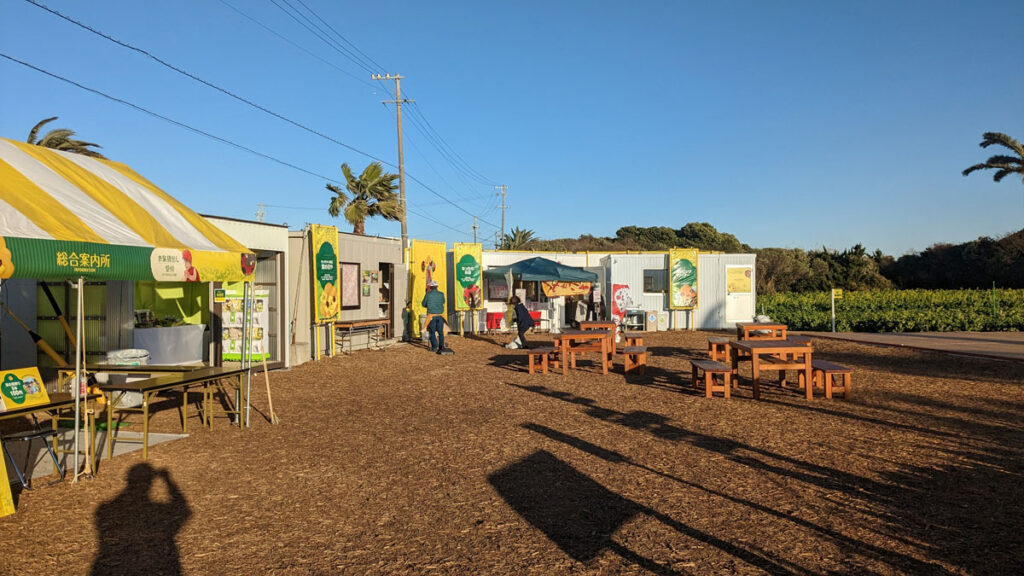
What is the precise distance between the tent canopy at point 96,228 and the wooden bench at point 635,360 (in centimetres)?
633

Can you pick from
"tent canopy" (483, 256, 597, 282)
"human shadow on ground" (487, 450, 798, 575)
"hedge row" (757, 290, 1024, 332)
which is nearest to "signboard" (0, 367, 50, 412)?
"human shadow on ground" (487, 450, 798, 575)

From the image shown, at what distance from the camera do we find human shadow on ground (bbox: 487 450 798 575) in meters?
3.57

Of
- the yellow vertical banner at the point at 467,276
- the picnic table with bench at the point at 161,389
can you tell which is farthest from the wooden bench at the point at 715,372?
the yellow vertical banner at the point at 467,276

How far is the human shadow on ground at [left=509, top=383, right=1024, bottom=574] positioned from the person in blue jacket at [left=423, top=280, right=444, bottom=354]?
331 inches

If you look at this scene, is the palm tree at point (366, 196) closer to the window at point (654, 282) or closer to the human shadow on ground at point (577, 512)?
the window at point (654, 282)

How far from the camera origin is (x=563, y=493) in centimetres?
469

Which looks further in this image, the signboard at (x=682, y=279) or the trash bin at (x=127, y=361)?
the signboard at (x=682, y=279)

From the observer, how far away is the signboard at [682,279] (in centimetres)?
→ 2006

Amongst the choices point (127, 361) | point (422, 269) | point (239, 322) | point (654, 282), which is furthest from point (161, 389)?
point (654, 282)

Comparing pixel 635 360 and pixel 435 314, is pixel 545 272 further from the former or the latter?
pixel 635 360

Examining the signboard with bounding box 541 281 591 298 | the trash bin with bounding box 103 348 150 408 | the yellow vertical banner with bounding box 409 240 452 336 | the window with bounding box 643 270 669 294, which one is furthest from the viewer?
the window with bounding box 643 270 669 294

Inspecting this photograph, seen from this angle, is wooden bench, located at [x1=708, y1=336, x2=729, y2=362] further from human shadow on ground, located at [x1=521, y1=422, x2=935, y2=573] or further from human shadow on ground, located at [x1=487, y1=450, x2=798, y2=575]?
human shadow on ground, located at [x1=487, y1=450, x2=798, y2=575]

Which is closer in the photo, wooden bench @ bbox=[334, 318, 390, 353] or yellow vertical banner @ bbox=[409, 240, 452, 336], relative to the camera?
wooden bench @ bbox=[334, 318, 390, 353]

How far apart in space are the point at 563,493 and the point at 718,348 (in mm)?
7929
